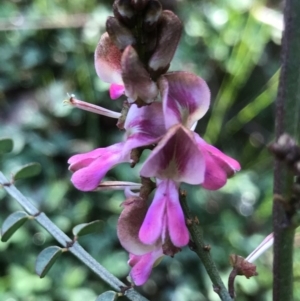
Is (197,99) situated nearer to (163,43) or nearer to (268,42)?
(163,43)

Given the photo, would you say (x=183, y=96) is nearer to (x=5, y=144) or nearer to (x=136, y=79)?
(x=136, y=79)

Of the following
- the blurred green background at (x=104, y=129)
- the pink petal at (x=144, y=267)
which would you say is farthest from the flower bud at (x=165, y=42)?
the blurred green background at (x=104, y=129)

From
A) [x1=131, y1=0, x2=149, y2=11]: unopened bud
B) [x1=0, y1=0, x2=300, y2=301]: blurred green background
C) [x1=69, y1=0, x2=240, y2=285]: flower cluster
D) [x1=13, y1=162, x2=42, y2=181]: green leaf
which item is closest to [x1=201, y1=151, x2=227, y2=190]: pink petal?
[x1=69, y1=0, x2=240, y2=285]: flower cluster

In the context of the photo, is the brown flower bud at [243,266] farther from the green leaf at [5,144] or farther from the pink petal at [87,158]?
the green leaf at [5,144]

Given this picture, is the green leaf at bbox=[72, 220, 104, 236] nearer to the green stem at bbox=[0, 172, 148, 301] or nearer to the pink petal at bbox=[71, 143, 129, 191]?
the green stem at bbox=[0, 172, 148, 301]

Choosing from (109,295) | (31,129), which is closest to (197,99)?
(109,295)

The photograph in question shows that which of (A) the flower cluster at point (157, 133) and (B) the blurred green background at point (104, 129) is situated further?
(B) the blurred green background at point (104, 129)
